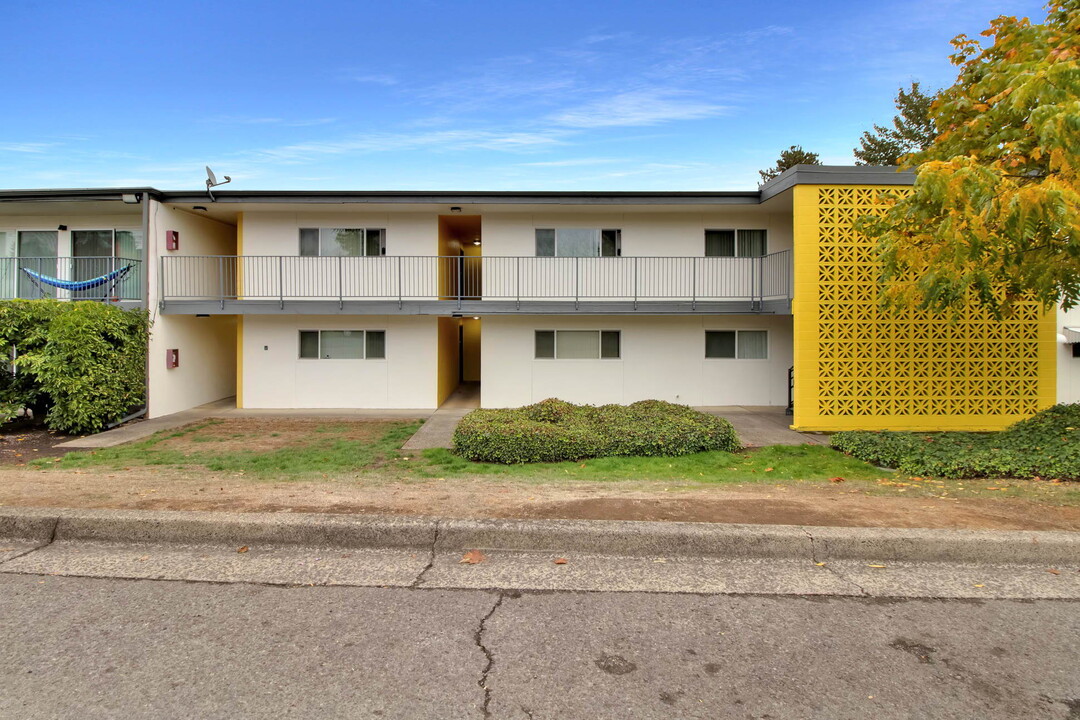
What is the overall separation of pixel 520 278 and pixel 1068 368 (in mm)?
12943

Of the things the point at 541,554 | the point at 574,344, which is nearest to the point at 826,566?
the point at 541,554

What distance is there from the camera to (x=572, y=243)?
50.7 ft

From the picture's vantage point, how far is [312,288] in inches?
601

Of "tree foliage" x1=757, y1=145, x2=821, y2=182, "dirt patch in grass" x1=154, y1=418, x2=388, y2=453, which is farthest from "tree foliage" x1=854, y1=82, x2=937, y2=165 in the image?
"dirt patch in grass" x1=154, y1=418, x2=388, y2=453

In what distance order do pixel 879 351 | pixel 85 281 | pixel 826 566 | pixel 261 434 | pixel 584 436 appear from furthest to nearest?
pixel 85 281
pixel 879 351
pixel 261 434
pixel 584 436
pixel 826 566

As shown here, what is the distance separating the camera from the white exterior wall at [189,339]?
540 inches

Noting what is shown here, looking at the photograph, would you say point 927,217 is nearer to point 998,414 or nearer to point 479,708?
point 998,414

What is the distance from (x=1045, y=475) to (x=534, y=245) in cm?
1079

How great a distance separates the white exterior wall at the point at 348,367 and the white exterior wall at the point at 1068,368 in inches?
577

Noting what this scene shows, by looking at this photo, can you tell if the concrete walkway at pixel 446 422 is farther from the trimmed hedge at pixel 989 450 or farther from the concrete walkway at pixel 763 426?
the trimmed hedge at pixel 989 450

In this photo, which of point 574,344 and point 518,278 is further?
point 574,344

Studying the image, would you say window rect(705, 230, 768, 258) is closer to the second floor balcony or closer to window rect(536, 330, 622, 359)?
the second floor balcony

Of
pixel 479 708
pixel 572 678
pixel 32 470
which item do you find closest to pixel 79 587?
pixel 479 708

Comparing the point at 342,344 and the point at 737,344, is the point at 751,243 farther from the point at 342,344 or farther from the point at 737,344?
the point at 342,344
